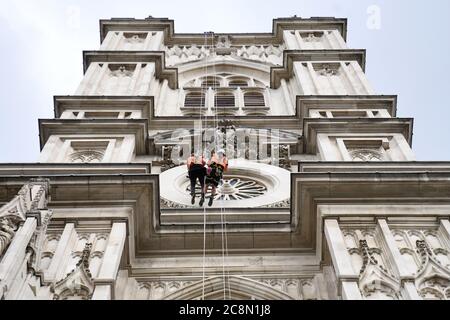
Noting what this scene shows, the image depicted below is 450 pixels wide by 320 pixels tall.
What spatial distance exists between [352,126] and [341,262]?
10302 mm

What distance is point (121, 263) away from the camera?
16.0 m

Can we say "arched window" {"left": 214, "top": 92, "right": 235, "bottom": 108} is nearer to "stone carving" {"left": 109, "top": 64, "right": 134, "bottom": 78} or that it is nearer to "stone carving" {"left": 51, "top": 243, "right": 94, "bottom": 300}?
"stone carving" {"left": 109, "top": 64, "right": 134, "bottom": 78}

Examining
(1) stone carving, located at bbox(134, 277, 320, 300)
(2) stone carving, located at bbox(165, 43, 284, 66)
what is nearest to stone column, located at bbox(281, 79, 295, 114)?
(2) stone carving, located at bbox(165, 43, 284, 66)

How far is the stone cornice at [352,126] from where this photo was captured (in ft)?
78.4

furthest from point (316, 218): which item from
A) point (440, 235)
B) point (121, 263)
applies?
point (121, 263)

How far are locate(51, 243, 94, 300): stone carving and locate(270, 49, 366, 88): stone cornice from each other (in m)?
22.0

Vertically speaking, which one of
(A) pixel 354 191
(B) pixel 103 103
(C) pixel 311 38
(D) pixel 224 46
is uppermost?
(C) pixel 311 38

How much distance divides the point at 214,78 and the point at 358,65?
8569 millimetres

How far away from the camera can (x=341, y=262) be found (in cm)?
1435

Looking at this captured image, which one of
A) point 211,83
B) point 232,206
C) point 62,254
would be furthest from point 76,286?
point 211,83

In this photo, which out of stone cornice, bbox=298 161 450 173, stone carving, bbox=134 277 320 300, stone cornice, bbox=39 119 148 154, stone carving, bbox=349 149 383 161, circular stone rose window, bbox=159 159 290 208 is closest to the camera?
stone carving, bbox=134 277 320 300

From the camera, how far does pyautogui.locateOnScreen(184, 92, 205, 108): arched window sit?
33.1 m

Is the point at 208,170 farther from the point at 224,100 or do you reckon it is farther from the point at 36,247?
the point at 224,100
